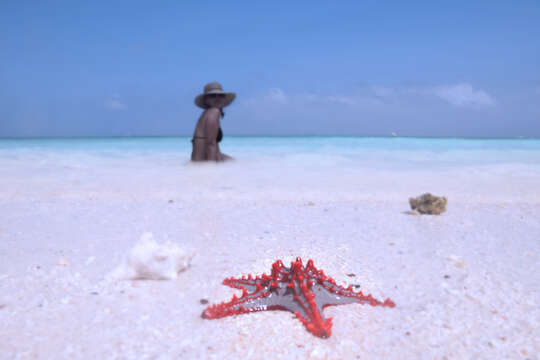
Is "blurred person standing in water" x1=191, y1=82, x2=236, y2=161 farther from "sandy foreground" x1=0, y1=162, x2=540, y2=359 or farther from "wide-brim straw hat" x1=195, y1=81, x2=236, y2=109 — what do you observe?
"sandy foreground" x1=0, y1=162, x2=540, y2=359

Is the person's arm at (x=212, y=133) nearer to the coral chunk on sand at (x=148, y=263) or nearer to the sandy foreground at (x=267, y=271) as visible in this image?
the sandy foreground at (x=267, y=271)

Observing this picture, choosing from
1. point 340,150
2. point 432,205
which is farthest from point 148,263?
point 340,150

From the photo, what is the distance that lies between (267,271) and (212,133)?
9260mm

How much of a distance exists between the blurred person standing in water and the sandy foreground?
19.2ft

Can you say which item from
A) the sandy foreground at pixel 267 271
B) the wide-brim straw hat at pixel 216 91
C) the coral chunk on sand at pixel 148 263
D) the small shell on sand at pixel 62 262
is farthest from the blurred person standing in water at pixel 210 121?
the coral chunk on sand at pixel 148 263

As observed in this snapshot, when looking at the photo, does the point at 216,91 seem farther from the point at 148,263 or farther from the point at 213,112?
the point at 148,263

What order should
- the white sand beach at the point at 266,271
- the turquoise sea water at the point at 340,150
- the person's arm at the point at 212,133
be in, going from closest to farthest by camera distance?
1. the white sand beach at the point at 266,271
2. the person's arm at the point at 212,133
3. the turquoise sea water at the point at 340,150

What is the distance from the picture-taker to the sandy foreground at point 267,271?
187cm

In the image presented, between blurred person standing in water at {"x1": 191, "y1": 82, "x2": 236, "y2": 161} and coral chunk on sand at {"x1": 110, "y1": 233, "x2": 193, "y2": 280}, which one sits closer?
coral chunk on sand at {"x1": 110, "y1": 233, "x2": 193, "y2": 280}

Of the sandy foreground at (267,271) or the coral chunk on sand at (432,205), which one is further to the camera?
the coral chunk on sand at (432,205)

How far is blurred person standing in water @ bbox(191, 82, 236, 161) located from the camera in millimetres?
11539

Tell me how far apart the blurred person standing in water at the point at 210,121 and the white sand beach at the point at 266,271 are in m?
5.87

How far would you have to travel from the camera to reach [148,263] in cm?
256

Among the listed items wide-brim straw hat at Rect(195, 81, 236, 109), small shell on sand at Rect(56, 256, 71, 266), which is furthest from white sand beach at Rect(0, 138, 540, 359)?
wide-brim straw hat at Rect(195, 81, 236, 109)
